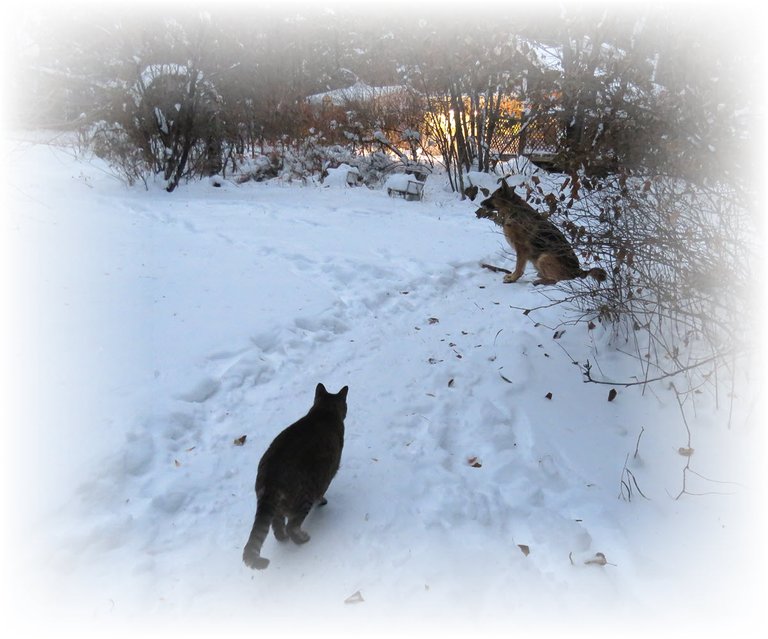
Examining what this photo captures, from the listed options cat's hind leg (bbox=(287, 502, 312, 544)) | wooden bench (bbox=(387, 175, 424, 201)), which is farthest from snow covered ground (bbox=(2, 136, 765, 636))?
wooden bench (bbox=(387, 175, 424, 201))

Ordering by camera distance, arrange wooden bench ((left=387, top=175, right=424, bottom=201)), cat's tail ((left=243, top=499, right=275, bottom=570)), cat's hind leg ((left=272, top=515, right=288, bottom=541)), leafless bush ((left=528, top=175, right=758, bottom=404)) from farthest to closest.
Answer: wooden bench ((left=387, top=175, right=424, bottom=201)), leafless bush ((left=528, top=175, right=758, bottom=404)), cat's hind leg ((left=272, top=515, right=288, bottom=541)), cat's tail ((left=243, top=499, right=275, bottom=570))

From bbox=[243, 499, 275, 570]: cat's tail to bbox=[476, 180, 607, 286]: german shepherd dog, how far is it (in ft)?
11.2

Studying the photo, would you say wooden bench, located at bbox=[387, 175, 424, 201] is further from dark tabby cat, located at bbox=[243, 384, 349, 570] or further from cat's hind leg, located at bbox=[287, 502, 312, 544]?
cat's hind leg, located at bbox=[287, 502, 312, 544]

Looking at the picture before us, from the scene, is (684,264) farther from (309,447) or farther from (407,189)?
(407,189)

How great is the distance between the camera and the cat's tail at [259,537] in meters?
2.06

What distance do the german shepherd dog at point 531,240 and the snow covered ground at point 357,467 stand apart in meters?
0.32

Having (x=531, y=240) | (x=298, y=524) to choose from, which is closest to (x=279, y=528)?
(x=298, y=524)

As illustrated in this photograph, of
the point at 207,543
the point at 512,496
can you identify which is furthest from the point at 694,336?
the point at 207,543

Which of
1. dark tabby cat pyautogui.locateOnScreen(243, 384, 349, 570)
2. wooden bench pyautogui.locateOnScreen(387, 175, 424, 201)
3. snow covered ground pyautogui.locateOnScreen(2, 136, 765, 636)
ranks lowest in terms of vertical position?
snow covered ground pyautogui.locateOnScreen(2, 136, 765, 636)

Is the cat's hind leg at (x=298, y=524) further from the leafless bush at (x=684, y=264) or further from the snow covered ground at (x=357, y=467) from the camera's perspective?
the leafless bush at (x=684, y=264)

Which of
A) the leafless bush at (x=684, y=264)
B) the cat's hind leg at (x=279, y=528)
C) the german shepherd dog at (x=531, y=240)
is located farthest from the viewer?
the german shepherd dog at (x=531, y=240)

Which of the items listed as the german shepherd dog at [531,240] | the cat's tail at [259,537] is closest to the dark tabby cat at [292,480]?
the cat's tail at [259,537]

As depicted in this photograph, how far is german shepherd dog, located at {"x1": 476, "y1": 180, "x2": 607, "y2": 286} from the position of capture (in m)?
4.80

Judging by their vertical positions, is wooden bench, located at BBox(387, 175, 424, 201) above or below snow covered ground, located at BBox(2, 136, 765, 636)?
above
